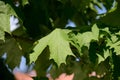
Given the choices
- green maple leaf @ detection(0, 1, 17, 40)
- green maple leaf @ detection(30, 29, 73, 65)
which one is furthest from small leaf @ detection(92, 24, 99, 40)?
green maple leaf @ detection(0, 1, 17, 40)

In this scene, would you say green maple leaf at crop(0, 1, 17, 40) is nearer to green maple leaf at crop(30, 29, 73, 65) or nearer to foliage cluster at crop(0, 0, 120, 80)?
foliage cluster at crop(0, 0, 120, 80)

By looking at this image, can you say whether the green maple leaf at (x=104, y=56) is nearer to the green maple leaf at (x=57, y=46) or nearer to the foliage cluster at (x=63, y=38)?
the foliage cluster at (x=63, y=38)

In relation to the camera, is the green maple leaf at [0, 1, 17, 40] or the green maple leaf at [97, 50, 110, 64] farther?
the green maple leaf at [97, 50, 110, 64]

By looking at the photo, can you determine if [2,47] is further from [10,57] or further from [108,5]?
[108,5]

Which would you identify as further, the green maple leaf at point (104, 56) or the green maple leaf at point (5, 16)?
the green maple leaf at point (104, 56)

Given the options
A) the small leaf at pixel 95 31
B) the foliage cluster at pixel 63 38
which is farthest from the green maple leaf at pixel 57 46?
the small leaf at pixel 95 31

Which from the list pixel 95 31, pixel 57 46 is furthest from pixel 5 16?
pixel 95 31

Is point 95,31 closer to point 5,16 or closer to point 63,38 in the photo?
point 63,38
